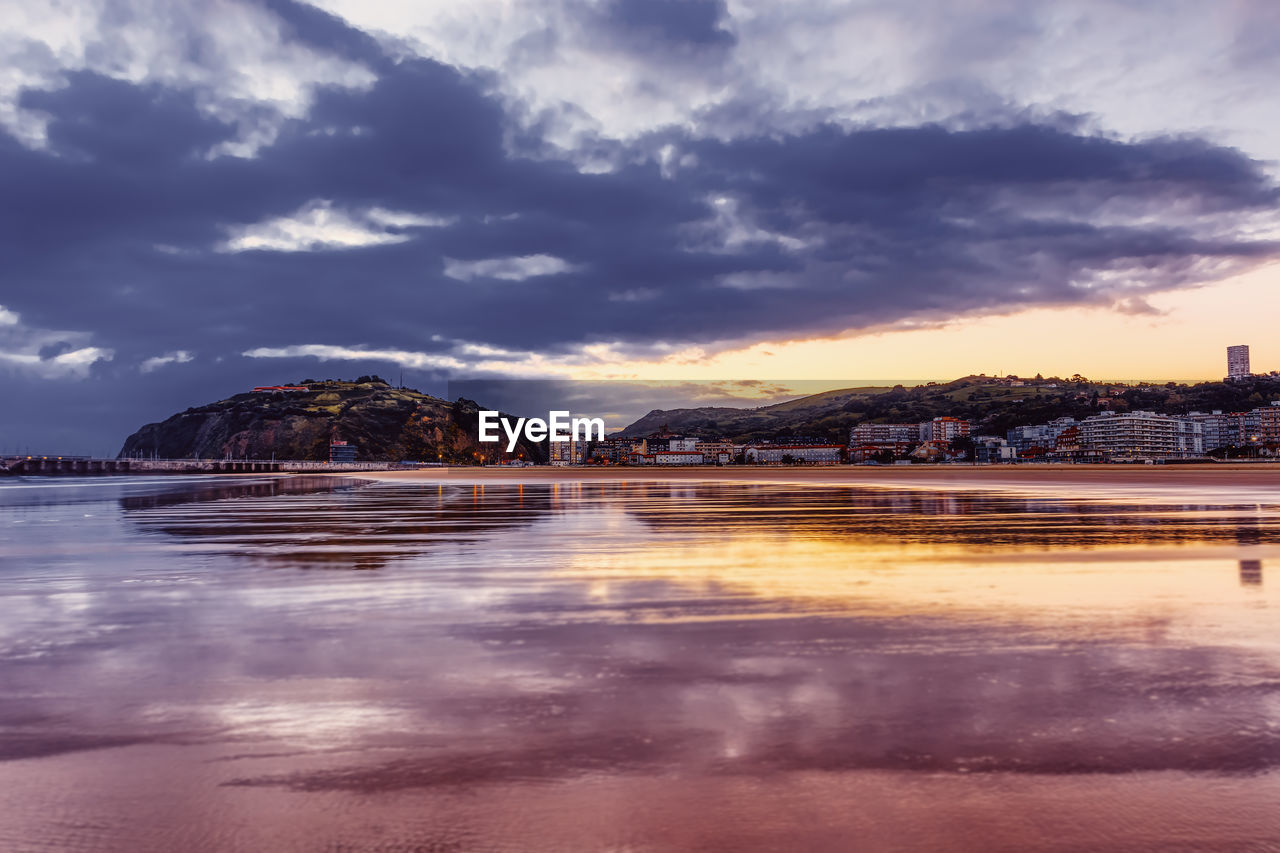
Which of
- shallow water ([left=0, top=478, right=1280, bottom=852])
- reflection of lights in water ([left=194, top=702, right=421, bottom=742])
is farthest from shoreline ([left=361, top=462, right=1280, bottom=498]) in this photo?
reflection of lights in water ([left=194, top=702, right=421, bottom=742])

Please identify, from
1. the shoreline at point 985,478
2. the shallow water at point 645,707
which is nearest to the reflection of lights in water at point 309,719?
the shallow water at point 645,707

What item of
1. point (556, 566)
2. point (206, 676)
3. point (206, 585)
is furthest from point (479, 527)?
point (206, 676)

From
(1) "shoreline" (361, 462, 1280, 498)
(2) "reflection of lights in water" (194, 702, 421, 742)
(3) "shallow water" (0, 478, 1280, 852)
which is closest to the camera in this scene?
(3) "shallow water" (0, 478, 1280, 852)

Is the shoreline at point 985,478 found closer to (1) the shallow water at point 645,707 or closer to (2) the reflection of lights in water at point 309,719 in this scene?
(1) the shallow water at point 645,707

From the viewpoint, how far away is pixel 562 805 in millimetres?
4012

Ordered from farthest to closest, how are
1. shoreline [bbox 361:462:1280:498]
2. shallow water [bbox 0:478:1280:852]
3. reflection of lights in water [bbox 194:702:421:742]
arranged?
shoreline [bbox 361:462:1280:498], reflection of lights in water [bbox 194:702:421:742], shallow water [bbox 0:478:1280:852]

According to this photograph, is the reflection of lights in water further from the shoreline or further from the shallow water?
the shoreline

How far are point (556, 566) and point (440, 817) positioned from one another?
381 inches

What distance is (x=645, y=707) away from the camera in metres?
Result: 5.66

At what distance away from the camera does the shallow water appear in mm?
3861

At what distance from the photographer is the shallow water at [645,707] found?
3861 mm

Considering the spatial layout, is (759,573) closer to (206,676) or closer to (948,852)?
(206,676)

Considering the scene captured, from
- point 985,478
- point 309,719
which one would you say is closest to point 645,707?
point 309,719

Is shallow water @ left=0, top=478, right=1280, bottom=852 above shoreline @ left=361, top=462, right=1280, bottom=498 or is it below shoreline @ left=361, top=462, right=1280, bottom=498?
above
